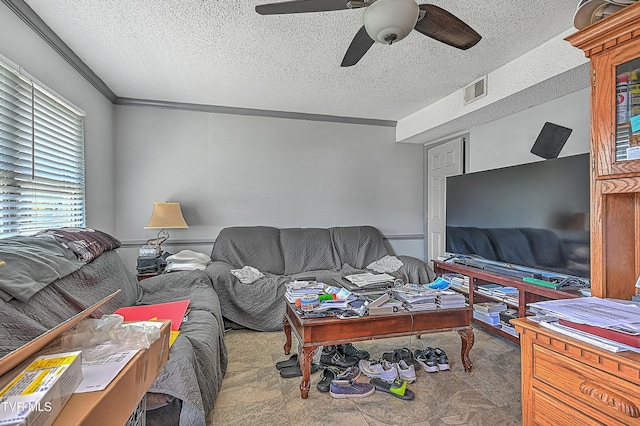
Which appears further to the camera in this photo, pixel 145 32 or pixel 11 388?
pixel 145 32

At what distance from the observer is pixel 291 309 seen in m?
2.25

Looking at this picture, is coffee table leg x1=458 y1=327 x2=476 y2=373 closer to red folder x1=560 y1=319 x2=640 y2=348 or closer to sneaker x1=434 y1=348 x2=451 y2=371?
sneaker x1=434 y1=348 x2=451 y2=371

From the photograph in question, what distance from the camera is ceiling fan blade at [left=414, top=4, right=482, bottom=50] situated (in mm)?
1568

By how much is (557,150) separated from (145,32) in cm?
331

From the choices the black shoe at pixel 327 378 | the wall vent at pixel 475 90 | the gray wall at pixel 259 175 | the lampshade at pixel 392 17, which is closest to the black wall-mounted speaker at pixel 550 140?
the wall vent at pixel 475 90

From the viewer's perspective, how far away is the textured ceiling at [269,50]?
6.65ft

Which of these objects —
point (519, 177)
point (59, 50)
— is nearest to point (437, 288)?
point (519, 177)

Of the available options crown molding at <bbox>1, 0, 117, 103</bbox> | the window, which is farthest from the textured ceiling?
the window

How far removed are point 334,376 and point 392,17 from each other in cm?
203

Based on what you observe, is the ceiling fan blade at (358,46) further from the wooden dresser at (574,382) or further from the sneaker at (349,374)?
the sneaker at (349,374)

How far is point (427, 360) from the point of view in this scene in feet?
7.54

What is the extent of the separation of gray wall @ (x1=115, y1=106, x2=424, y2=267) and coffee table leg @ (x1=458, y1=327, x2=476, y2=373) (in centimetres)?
233

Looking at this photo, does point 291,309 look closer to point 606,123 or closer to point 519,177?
point 606,123

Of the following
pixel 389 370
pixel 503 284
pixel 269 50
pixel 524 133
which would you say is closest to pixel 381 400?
pixel 389 370
